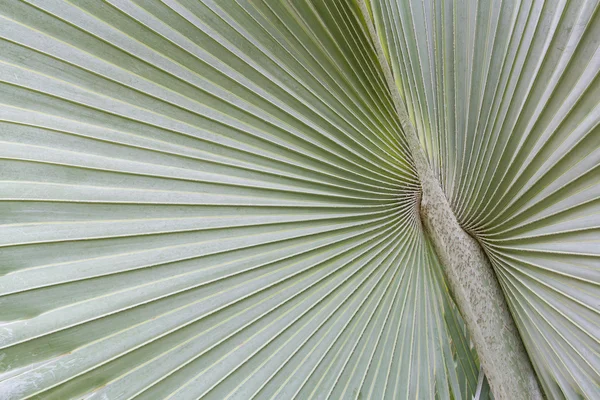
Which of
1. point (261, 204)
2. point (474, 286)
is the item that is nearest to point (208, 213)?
point (261, 204)

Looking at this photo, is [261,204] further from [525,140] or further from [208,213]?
[525,140]

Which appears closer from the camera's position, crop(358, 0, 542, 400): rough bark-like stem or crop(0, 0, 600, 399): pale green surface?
crop(0, 0, 600, 399): pale green surface

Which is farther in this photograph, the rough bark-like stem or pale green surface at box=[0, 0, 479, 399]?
the rough bark-like stem

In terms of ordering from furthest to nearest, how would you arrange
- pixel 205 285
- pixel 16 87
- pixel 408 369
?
pixel 408 369 → pixel 205 285 → pixel 16 87

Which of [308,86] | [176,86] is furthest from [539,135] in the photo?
[176,86]

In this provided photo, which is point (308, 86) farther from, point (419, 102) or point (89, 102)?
point (89, 102)
